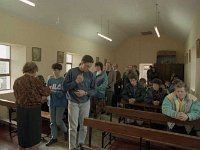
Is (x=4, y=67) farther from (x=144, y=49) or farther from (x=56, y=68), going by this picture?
(x=144, y=49)

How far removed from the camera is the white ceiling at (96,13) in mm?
5697

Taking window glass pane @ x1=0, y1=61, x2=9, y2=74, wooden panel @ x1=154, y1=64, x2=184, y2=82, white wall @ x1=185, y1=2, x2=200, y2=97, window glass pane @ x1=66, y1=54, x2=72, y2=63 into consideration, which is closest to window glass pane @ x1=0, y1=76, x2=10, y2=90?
window glass pane @ x1=0, y1=61, x2=9, y2=74

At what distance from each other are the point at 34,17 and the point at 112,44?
271 inches

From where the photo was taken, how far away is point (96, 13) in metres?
7.47

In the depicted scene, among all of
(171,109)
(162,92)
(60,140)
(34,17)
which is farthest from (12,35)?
(171,109)

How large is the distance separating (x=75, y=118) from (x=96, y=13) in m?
5.20

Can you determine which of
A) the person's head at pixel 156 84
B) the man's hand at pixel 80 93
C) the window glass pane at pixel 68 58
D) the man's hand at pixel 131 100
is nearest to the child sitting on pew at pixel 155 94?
the person's head at pixel 156 84

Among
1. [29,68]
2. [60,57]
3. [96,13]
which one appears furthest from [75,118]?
[96,13]

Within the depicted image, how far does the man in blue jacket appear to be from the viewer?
10.1 feet

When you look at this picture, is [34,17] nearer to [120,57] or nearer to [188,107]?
[188,107]

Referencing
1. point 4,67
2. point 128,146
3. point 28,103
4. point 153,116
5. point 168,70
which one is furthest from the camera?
point 168,70

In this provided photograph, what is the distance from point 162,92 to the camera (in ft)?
14.9

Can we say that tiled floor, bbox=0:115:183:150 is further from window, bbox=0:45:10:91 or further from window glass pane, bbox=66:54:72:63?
window glass pane, bbox=66:54:72:63

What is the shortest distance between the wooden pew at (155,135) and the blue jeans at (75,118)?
0.77ft
